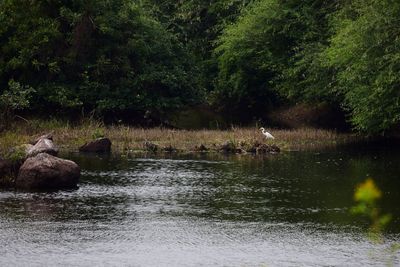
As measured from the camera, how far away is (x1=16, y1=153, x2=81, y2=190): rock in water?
2733 cm

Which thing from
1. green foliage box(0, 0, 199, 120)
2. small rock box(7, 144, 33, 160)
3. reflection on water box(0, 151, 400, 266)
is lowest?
reflection on water box(0, 151, 400, 266)

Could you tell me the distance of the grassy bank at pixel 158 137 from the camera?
41.3m

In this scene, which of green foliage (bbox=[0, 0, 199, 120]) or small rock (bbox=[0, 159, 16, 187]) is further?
green foliage (bbox=[0, 0, 199, 120])

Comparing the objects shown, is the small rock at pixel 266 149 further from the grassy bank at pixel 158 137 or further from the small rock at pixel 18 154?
the small rock at pixel 18 154

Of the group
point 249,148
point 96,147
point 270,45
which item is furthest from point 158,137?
point 270,45

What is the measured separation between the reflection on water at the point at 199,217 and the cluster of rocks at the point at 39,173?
699mm

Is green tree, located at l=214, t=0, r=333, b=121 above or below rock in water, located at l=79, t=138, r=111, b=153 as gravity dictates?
above

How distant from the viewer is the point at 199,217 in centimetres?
2294

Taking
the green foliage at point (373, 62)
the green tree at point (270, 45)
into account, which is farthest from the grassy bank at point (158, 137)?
the green tree at point (270, 45)

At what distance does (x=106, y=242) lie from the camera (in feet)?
64.1

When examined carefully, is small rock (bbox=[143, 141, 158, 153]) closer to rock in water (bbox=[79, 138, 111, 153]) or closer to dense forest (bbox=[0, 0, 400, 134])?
rock in water (bbox=[79, 138, 111, 153])

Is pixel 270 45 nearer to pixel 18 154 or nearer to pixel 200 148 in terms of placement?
pixel 200 148

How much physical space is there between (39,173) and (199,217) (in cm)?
715

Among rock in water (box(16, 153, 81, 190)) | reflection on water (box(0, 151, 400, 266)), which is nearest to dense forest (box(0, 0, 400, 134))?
reflection on water (box(0, 151, 400, 266))
